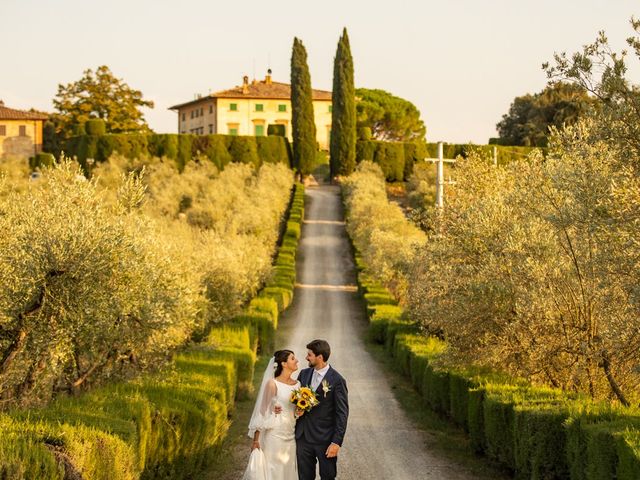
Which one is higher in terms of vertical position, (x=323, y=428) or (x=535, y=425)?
(x=323, y=428)

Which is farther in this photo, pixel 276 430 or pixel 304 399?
pixel 276 430

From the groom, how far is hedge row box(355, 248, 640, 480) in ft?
8.97

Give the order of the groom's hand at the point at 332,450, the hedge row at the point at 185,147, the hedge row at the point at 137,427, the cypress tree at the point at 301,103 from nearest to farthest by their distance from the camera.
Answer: the hedge row at the point at 137,427 < the groom's hand at the point at 332,450 < the cypress tree at the point at 301,103 < the hedge row at the point at 185,147

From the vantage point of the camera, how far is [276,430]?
9797mm

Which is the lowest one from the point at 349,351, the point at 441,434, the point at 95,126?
the point at 349,351

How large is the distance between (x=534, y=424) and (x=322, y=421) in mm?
3387

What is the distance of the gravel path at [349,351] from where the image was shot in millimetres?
14039

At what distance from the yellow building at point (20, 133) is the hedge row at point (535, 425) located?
7975cm

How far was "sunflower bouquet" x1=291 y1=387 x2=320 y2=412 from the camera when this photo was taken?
31.0 ft

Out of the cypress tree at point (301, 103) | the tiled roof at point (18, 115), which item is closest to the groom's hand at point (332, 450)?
the cypress tree at point (301, 103)

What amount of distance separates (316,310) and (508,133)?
204 feet

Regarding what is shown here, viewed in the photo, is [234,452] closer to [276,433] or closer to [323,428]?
[276,433]

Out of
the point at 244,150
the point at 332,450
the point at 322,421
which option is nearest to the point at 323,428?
the point at 322,421

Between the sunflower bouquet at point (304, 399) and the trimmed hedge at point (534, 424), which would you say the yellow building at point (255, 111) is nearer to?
the trimmed hedge at point (534, 424)
